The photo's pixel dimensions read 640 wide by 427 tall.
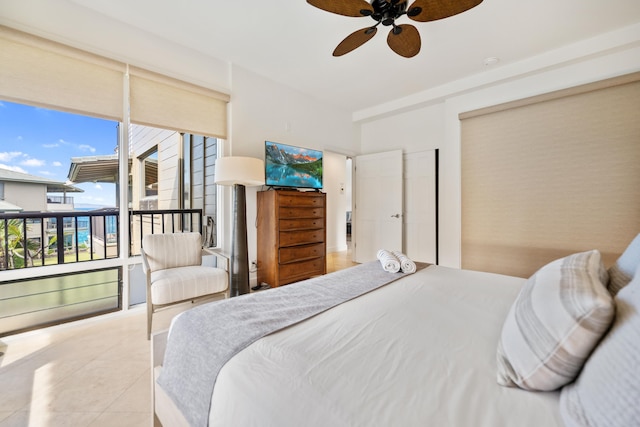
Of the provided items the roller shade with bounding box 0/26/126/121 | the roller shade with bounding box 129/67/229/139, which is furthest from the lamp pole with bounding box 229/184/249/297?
the roller shade with bounding box 0/26/126/121

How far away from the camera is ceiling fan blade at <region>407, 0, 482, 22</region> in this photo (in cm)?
170

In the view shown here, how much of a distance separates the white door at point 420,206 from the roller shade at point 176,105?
2904 millimetres

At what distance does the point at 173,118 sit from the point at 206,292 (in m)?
1.79

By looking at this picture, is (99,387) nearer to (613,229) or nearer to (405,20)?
(405,20)

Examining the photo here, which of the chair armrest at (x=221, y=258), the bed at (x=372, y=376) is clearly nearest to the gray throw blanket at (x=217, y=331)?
the bed at (x=372, y=376)

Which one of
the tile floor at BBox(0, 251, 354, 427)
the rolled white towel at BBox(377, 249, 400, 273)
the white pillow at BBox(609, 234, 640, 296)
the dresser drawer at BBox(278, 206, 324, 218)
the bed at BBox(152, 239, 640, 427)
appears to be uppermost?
the dresser drawer at BBox(278, 206, 324, 218)

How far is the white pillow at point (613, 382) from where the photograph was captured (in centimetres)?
47

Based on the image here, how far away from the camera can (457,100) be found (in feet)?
12.3

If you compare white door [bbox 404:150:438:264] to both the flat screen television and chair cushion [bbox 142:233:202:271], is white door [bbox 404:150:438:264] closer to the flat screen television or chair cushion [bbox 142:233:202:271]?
the flat screen television

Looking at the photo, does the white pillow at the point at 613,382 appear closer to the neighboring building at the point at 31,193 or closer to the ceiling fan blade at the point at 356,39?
the ceiling fan blade at the point at 356,39

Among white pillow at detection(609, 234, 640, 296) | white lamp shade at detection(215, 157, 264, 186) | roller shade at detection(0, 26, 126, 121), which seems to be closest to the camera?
white pillow at detection(609, 234, 640, 296)

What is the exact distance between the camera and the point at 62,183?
2459 millimetres

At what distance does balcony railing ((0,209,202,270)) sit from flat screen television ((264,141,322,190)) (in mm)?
1506

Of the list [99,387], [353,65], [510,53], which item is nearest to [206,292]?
[99,387]
